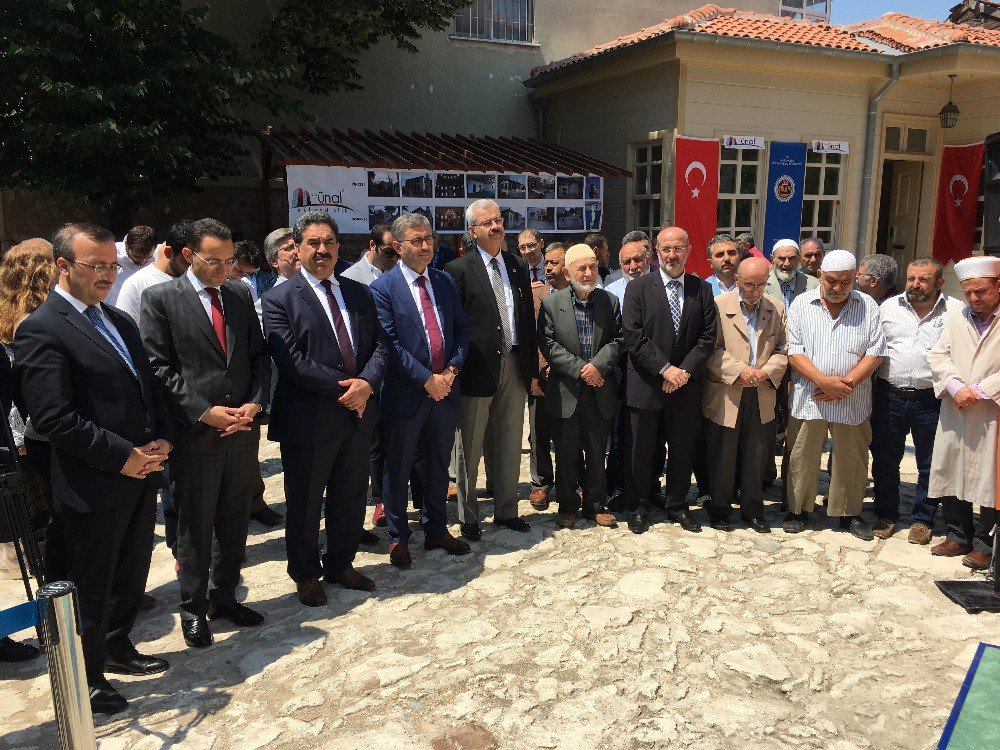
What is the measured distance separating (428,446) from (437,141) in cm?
768

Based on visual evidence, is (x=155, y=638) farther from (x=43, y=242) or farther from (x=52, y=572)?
(x=43, y=242)

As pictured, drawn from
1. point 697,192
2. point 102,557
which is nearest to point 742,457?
point 102,557

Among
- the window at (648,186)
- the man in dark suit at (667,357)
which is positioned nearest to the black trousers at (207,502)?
the man in dark suit at (667,357)

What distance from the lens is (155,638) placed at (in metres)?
3.85

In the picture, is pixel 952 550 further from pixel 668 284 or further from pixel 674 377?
pixel 668 284

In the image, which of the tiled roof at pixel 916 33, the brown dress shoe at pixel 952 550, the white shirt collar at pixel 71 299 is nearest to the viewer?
the white shirt collar at pixel 71 299

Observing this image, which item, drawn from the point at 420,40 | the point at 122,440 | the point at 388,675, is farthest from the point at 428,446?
the point at 420,40

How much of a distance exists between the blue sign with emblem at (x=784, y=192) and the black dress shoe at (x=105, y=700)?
33.5ft

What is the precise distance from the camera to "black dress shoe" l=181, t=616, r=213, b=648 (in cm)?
373

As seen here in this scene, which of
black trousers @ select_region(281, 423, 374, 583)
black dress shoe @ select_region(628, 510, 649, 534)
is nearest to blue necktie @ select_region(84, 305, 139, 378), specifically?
black trousers @ select_region(281, 423, 374, 583)

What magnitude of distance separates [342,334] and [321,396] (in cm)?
37

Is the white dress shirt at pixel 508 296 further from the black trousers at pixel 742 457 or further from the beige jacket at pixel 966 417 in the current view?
the beige jacket at pixel 966 417

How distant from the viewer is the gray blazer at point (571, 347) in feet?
16.6

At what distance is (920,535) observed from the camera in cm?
502
